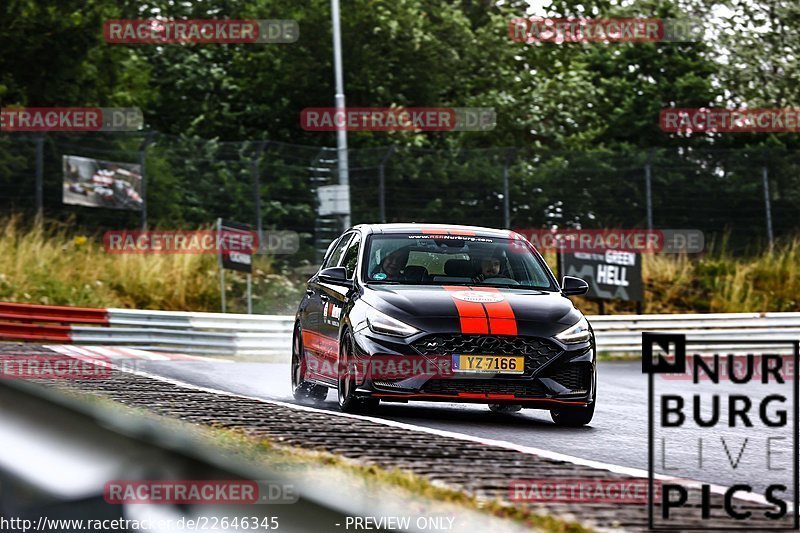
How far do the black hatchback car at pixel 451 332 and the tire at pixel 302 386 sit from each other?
2.83 feet

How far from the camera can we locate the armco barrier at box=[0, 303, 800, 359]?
67.4 ft

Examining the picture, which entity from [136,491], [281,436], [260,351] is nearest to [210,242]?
[260,351]

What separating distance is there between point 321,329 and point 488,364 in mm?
2060

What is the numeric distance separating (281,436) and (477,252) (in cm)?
394

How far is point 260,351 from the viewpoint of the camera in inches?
874

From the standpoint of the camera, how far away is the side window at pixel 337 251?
12273mm

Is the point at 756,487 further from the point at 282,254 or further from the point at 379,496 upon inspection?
the point at 282,254

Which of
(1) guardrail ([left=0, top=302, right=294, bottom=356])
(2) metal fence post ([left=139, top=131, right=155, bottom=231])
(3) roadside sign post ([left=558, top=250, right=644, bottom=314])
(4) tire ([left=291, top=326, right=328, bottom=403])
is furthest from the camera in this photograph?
(2) metal fence post ([left=139, top=131, right=155, bottom=231])

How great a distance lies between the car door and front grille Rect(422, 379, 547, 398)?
1.20 metres

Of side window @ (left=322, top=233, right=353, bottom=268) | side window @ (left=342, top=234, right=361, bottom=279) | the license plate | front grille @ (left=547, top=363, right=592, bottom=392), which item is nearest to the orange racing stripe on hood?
the license plate

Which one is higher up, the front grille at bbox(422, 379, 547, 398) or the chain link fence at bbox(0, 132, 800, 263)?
the chain link fence at bbox(0, 132, 800, 263)

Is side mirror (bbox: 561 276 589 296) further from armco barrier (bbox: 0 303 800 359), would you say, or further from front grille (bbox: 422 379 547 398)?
armco barrier (bbox: 0 303 800 359)

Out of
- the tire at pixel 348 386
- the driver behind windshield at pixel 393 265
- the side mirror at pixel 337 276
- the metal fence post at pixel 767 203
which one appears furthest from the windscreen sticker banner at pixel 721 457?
the metal fence post at pixel 767 203

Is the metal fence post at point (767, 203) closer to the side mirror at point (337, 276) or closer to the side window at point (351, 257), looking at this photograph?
the side window at point (351, 257)
